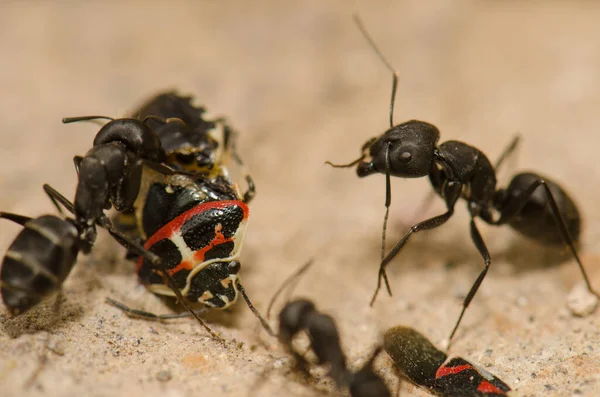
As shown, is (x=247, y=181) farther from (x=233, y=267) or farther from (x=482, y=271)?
(x=482, y=271)

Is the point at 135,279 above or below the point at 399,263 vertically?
above

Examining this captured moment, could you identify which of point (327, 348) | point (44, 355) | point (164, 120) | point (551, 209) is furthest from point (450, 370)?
point (164, 120)

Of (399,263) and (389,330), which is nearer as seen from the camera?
(389,330)

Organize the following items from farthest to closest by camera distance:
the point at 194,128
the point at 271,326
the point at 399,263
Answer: the point at 399,263, the point at 194,128, the point at 271,326

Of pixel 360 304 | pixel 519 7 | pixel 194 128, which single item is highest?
pixel 519 7

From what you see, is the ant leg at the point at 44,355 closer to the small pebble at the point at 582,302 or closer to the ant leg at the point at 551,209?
the ant leg at the point at 551,209

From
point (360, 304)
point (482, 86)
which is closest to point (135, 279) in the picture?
point (360, 304)

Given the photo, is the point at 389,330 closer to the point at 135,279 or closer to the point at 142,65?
the point at 135,279
